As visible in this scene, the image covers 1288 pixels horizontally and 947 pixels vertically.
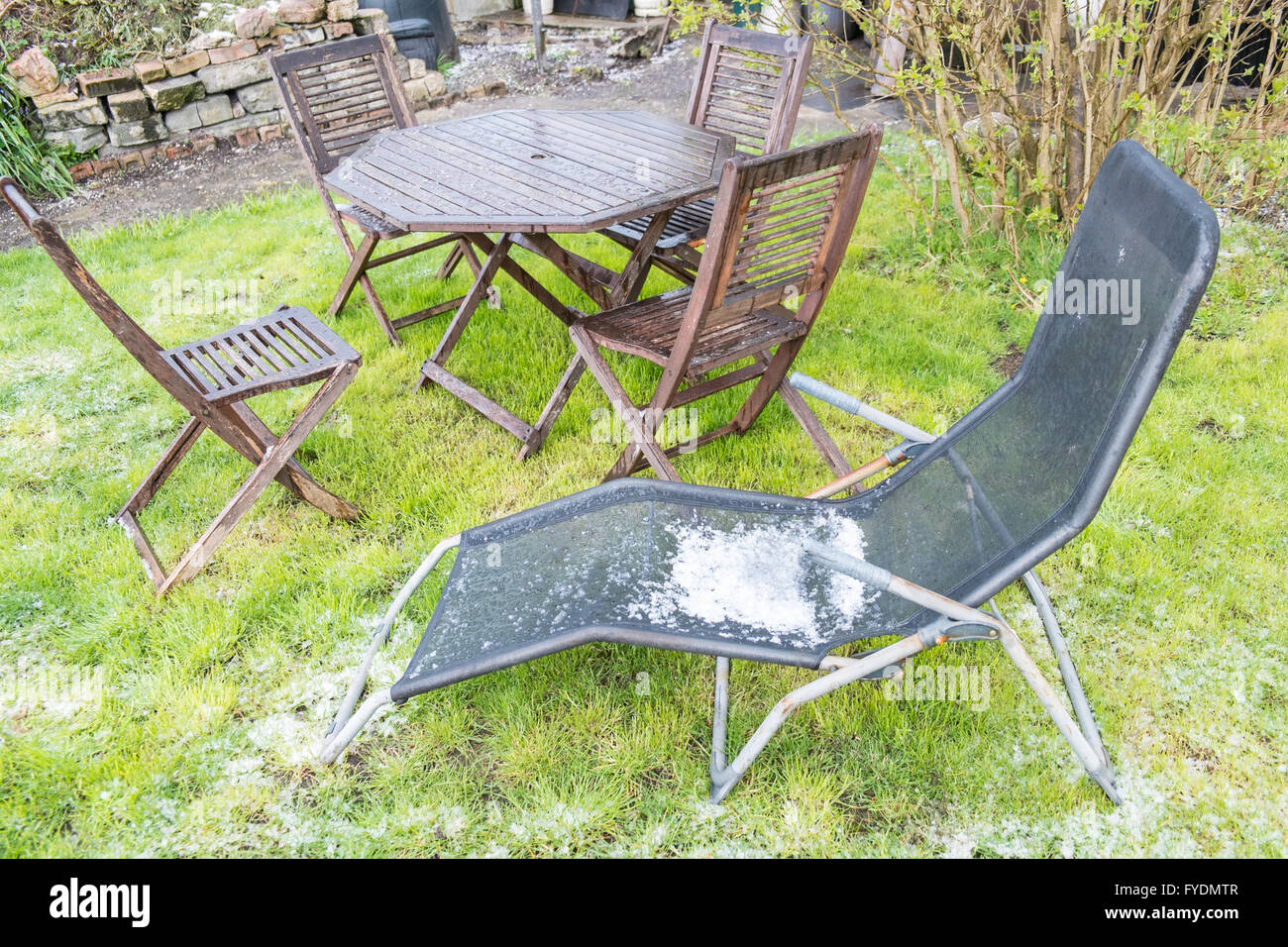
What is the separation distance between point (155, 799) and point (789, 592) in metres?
1.71

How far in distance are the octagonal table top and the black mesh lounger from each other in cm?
103

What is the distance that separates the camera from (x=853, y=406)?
Answer: 2391mm

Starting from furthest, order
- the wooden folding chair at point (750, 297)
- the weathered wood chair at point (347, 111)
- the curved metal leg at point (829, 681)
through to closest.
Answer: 1. the weathered wood chair at point (347, 111)
2. the wooden folding chair at point (750, 297)
3. the curved metal leg at point (829, 681)

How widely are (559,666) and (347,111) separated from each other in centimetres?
327

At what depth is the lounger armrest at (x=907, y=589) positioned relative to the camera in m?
1.76

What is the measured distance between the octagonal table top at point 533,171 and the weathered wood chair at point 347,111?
509 millimetres

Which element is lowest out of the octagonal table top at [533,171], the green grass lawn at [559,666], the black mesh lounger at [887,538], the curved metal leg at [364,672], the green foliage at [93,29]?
the green grass lawn at [559,666]

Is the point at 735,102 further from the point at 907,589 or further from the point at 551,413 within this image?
the point at 907,589

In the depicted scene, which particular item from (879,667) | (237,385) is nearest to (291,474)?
(237,385)

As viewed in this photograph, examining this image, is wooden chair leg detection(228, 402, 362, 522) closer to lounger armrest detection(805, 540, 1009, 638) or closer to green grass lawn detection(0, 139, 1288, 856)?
green grass lawn detection(0, 139, 1288, 856)

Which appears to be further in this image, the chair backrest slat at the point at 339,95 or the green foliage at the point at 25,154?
the green foliage at the point at 25,154

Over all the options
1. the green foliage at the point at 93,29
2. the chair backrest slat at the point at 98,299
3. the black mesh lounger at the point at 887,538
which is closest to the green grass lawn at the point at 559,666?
the black mesh lounger at the point at 887,538

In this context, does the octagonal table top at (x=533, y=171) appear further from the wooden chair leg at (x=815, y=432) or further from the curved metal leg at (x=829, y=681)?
the curved metal leg at (x=829, y=681)
